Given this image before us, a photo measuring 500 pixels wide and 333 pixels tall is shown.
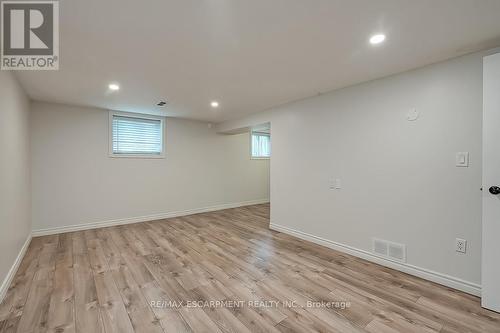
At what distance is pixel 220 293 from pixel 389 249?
80.5 inches

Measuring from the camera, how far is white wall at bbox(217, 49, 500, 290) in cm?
220

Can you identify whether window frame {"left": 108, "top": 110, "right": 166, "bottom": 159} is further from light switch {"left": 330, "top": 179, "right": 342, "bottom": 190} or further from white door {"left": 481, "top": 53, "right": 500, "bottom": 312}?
white door {"left": 481, "top": 53, "right": 500, "bottom": 312}

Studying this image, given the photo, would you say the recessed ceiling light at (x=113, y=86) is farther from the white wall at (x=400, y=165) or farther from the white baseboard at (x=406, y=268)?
the white baseboard at (x=406, y=268)

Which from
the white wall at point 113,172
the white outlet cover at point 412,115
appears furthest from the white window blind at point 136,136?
the white outlet cover at point 412,115

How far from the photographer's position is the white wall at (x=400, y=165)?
2195 millimetres

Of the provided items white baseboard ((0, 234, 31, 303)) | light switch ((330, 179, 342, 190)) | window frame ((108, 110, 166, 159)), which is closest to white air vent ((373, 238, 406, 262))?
light switch ((330, 179, 342, 190))

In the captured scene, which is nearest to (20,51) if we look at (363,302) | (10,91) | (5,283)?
(10,91)

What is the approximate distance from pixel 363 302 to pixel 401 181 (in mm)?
1415

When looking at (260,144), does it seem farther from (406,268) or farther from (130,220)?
(406,268)

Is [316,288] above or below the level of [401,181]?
below

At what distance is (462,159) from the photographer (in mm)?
2207

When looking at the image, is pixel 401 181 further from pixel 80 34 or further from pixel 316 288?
pixel 80 34

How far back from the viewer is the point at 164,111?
182 inches

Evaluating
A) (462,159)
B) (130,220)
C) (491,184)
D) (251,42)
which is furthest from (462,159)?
(130,220)
